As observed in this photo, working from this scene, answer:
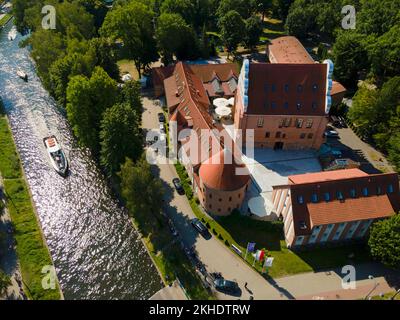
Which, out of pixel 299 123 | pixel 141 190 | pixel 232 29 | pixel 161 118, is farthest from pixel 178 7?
pixel 141 190

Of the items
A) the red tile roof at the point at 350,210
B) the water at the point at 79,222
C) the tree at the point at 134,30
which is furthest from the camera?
the tree at the point at 134,30

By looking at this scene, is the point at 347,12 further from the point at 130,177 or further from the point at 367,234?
the point at 130,177

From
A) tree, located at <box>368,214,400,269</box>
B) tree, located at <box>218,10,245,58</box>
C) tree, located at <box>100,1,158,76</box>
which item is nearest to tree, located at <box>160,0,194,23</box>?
tree, located at <box>218,10,245,58</box>

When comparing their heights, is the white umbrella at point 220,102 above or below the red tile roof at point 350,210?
above

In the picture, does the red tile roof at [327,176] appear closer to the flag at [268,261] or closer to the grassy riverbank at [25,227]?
the flag at [268,261]

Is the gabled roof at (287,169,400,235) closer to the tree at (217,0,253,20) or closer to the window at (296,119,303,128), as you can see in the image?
the window at (296,119,303,128)

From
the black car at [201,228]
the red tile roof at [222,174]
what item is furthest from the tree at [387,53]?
the black car at [201,228]

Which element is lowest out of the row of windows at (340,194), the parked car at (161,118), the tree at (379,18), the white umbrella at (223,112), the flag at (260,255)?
the flag at (260,255)
